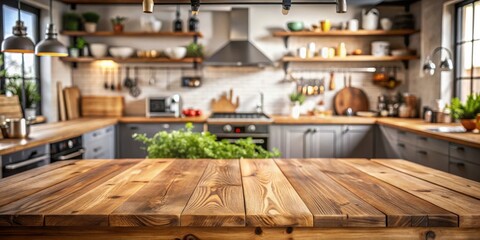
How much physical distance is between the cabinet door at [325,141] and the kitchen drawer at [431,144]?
136 cm

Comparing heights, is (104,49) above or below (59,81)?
above

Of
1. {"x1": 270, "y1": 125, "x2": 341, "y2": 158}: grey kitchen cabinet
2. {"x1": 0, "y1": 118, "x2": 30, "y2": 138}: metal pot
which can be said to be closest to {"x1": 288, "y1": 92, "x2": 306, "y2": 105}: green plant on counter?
{"x1": 270, "y1": 125, "x2": 341, "y2": 158}: grey kitchen cabinet

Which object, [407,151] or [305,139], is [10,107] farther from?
[407,151]

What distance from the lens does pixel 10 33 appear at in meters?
5.41

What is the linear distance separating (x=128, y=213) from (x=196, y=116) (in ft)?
17.1

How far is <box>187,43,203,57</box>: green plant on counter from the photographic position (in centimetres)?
677

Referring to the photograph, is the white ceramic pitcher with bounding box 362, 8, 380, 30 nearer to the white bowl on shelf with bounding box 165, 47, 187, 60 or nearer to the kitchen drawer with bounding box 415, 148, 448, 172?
the kitchen drawer with bounding box 415, 148, 448, 172

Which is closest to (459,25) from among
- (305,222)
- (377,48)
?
(377,48)

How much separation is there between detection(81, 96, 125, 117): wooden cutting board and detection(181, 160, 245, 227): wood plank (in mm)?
4779

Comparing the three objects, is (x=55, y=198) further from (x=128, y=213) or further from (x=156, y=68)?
(x=156, y=68)

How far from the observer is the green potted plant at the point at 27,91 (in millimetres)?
5418

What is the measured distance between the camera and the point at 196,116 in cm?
676

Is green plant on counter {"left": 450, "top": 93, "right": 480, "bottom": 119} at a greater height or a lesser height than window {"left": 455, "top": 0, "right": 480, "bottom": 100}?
lesser

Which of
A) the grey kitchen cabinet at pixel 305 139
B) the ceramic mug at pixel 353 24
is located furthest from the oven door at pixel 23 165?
the ceramic mug at pixel 353 24
